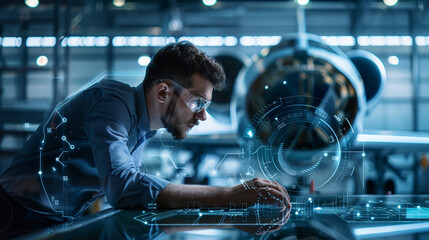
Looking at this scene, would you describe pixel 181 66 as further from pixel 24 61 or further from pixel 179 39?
pixel 24 61

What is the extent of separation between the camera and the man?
46 cm

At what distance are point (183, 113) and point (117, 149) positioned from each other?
112mm

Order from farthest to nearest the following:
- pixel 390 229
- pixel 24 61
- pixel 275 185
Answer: pixel 24 61
pixel 275 185
pixel 390 229

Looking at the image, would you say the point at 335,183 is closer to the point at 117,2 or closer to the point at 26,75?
the point at 26,75

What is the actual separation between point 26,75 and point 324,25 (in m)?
0.82

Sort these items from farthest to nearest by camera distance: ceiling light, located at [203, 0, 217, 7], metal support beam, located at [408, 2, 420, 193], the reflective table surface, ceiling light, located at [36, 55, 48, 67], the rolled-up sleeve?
ceiling light, located at [203, 0, 217, 7] < metal support beam, located at [408, 2, 420, 193] < ceiling light, located at [36, 55, 48, 67] < the rolled-up sleeve < the reflective table surface

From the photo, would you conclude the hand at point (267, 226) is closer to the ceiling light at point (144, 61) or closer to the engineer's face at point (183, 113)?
the engineer's face at point (183, 113)

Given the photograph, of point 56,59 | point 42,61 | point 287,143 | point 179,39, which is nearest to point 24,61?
point 42,61

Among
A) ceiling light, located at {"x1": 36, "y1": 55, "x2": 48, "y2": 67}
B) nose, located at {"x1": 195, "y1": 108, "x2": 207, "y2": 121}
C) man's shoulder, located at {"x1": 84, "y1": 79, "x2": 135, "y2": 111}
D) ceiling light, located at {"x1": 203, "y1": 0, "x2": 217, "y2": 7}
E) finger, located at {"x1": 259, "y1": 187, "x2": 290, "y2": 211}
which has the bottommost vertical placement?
finger, located at {"x1": 259, "y1": 187, "x2": 290, "y2": 211}

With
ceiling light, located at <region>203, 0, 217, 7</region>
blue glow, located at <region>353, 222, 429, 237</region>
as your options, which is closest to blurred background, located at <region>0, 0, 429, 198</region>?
ceiling light, located at <region>203, 0, 217, 7</region>

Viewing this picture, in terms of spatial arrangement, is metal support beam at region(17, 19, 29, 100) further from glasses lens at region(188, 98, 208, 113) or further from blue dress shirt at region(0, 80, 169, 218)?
glasses lens at region(188, 98, 208, 113)

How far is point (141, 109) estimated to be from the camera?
536 millimetres

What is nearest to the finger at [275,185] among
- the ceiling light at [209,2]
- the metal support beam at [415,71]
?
the metal support beam at [415,71]

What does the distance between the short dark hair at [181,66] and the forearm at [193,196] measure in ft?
0.47
